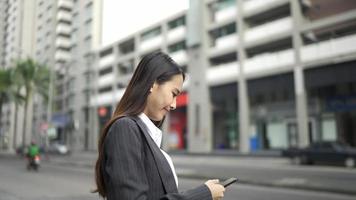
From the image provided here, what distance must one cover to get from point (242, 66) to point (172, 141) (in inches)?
527

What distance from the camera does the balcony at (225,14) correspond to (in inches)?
1286

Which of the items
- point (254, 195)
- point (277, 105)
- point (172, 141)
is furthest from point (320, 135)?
point (254, 195)

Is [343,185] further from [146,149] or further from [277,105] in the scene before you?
[277,105]

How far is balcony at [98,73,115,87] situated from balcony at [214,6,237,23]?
56.9 ft

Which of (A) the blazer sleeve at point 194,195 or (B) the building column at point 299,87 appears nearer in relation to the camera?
(A) the blazer sleeve at point 194,195

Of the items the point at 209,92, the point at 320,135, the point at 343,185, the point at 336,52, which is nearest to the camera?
the point at 343,185

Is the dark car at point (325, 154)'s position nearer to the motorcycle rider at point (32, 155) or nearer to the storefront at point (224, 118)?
the storefront at point (224, 118)

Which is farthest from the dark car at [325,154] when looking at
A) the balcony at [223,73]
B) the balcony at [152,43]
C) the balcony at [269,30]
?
the balcony at [152,43]

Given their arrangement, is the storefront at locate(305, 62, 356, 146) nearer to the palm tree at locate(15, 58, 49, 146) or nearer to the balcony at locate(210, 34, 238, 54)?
the balcony at locate(210, 34, 238, 54)

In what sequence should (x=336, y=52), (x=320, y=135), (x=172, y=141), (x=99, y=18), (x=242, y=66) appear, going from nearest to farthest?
(x=99, y=18) < (x=336, y=52) < (x=320, y=135) < (x=242, y=66) < (x=172, y=141)

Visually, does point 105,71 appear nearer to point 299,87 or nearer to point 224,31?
point 224,31

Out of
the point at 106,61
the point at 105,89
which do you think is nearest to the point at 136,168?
the point at 106,61

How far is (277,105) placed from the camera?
32.0m

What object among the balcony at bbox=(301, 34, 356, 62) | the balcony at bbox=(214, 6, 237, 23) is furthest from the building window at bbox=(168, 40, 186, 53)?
the balcony at bbox=(301, 34, 356, 62)
